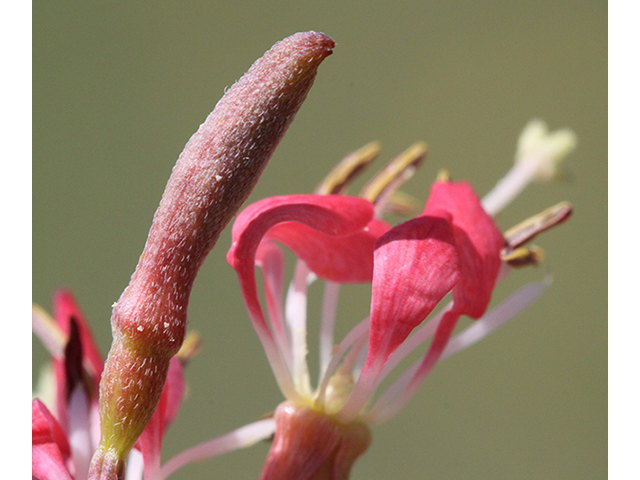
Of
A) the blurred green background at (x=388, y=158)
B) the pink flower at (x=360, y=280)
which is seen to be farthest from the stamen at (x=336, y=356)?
the blurred green background at (x=388, y=158)

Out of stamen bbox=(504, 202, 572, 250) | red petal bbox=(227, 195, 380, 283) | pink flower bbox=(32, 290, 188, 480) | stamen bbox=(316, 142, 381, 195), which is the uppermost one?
stamen bbox=(316, 142, 381, 195)

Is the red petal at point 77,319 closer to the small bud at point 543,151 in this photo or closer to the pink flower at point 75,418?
the pink flower at point 75,418

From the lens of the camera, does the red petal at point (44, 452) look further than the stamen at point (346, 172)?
No

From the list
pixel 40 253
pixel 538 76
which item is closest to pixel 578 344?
pixel 538 76

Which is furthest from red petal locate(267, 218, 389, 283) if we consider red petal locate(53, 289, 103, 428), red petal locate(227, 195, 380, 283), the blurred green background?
the blurred green background

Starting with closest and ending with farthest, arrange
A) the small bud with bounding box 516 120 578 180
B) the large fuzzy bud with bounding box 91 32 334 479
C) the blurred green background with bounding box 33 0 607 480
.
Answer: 1. the large fuzzy bud with bounding box 91 32 334 479
2. the small bud with bounding box 516 120 578 180
3. the blurred green background with bounding box 33 0 607 480

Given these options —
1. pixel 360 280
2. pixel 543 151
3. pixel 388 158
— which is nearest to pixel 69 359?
pixel 360 280

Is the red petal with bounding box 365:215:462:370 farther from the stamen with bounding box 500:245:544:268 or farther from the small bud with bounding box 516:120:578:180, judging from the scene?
the small bud with bounding box 516:120:578:180
